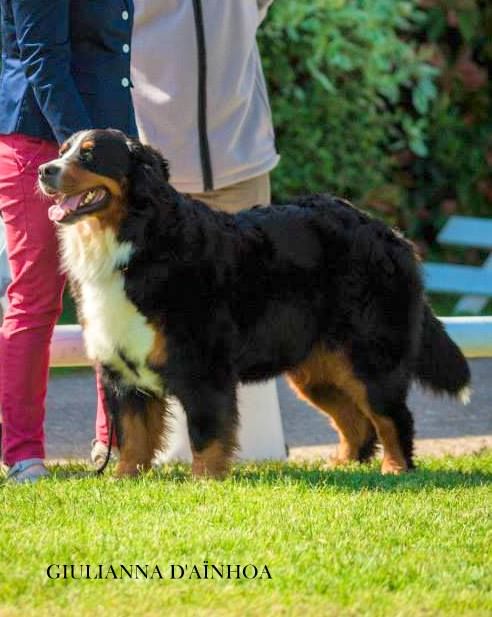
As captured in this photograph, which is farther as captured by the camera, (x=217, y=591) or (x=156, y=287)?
(x=156, y=287)

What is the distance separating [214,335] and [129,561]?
1498 mm

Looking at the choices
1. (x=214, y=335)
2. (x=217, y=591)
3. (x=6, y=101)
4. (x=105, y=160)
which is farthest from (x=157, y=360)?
(x=217, y=591)

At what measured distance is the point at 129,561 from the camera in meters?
4.84

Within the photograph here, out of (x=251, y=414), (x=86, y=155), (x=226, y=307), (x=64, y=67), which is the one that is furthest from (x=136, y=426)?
(x=64, y=67)

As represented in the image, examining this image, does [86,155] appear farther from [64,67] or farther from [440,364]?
[440,364]

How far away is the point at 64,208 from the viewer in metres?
5.73

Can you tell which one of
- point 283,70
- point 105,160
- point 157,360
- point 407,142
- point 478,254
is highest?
point 105,160

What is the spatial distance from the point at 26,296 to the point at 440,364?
75.2 inches

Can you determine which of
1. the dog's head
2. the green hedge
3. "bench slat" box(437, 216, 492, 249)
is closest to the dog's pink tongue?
the dog's head

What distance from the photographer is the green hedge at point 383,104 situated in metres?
11.8

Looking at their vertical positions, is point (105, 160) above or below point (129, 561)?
above

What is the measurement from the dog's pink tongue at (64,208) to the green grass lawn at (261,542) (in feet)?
3.53

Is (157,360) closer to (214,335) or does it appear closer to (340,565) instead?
(214,335)

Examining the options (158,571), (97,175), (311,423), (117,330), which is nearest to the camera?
(158,571)
